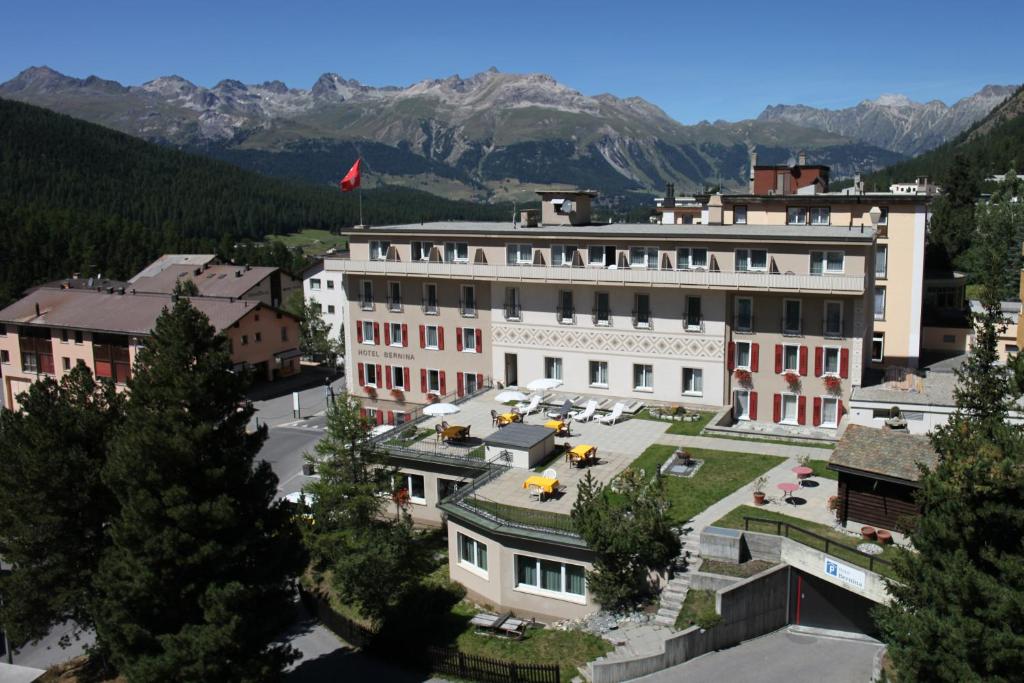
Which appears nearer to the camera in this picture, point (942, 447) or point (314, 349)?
point (942, 447)

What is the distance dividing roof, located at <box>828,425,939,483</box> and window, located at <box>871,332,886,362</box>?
71.7 feet

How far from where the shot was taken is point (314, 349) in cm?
7506

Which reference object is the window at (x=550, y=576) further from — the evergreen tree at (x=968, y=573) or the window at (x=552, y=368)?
the window at (x=552, y=368)

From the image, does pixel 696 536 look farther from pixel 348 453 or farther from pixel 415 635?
pixel 348 453

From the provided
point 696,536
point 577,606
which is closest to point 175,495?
point 577,606

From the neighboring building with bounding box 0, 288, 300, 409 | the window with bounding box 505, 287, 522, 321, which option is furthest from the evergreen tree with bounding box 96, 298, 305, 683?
the neighboring building with bounding box 0, 288, 300, 409

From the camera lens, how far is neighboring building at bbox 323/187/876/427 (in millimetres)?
38969

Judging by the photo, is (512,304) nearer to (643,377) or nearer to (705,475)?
(643,377)

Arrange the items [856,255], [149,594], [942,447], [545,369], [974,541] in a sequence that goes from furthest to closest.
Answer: [545,369], [856,255], [149,594], [942,447], [974,541]

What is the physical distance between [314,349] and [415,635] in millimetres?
51045

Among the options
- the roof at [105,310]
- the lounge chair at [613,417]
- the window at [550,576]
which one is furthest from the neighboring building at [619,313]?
the roof at [105,310]

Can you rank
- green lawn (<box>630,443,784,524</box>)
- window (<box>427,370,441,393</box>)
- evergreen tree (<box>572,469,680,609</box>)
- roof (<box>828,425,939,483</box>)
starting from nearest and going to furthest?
evergreen tree (<box>572,469,680,609</box>), roof (<box>828,425,939,483</box>), green lawn (<box>630,443,784,524</box>), window (<box>427,370,441,393</box>)

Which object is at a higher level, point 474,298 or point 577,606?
point 474,298

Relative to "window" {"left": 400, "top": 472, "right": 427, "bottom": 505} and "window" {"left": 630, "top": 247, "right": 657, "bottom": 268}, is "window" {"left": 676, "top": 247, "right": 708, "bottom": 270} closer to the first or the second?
"window" {"left": 630, "top": 247, "right": 657, "bottom": 268}
